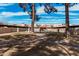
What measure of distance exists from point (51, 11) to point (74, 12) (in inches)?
9.0

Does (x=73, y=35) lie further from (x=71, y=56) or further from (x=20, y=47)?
(x=20, y=47)

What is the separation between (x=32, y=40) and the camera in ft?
16.1

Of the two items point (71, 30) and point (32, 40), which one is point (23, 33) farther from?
point (71, 30)

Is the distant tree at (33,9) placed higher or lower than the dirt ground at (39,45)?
higher

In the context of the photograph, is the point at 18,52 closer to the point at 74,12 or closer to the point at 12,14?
the point at 12,14

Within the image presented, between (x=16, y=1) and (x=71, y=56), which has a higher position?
(x=16, y=1)

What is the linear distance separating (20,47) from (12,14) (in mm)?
336

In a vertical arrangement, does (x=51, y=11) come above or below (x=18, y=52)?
above

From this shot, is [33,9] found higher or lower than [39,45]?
higher

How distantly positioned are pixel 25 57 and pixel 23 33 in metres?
0.24

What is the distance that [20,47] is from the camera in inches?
192

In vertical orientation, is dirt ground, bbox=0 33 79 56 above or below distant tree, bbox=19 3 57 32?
below

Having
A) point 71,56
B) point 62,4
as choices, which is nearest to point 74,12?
point 62,4

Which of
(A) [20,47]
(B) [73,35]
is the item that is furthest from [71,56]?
(A) [20,47]
